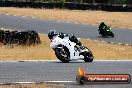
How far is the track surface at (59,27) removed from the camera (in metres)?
A: 27.6

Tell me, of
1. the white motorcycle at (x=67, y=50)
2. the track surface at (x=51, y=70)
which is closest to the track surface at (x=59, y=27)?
the white motorcycle at (x=67, y=50)

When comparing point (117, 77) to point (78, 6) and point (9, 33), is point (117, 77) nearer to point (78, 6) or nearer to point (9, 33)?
point (9, 33)

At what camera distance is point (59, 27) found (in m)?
32.2

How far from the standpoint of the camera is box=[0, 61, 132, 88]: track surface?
9.38m

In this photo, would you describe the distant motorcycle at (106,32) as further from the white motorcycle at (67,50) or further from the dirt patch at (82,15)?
the white motorcycle at (67,50)

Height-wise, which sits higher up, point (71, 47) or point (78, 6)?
point (71, 47)

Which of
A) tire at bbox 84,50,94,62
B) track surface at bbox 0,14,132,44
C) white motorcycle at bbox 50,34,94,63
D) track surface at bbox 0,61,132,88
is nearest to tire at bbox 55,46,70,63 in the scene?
white motorcycle at bbox 50,34,94,63

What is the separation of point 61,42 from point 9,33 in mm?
8886

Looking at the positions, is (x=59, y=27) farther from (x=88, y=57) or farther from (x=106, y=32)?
(x=88, y=57)

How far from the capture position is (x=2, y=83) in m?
8.85

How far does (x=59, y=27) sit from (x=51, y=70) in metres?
21.4

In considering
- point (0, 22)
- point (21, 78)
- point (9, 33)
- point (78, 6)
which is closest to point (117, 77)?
point (21, 78)

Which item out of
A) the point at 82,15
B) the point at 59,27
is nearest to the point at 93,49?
the point at 59,27

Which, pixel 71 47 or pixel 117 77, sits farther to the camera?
pixel 71 47
